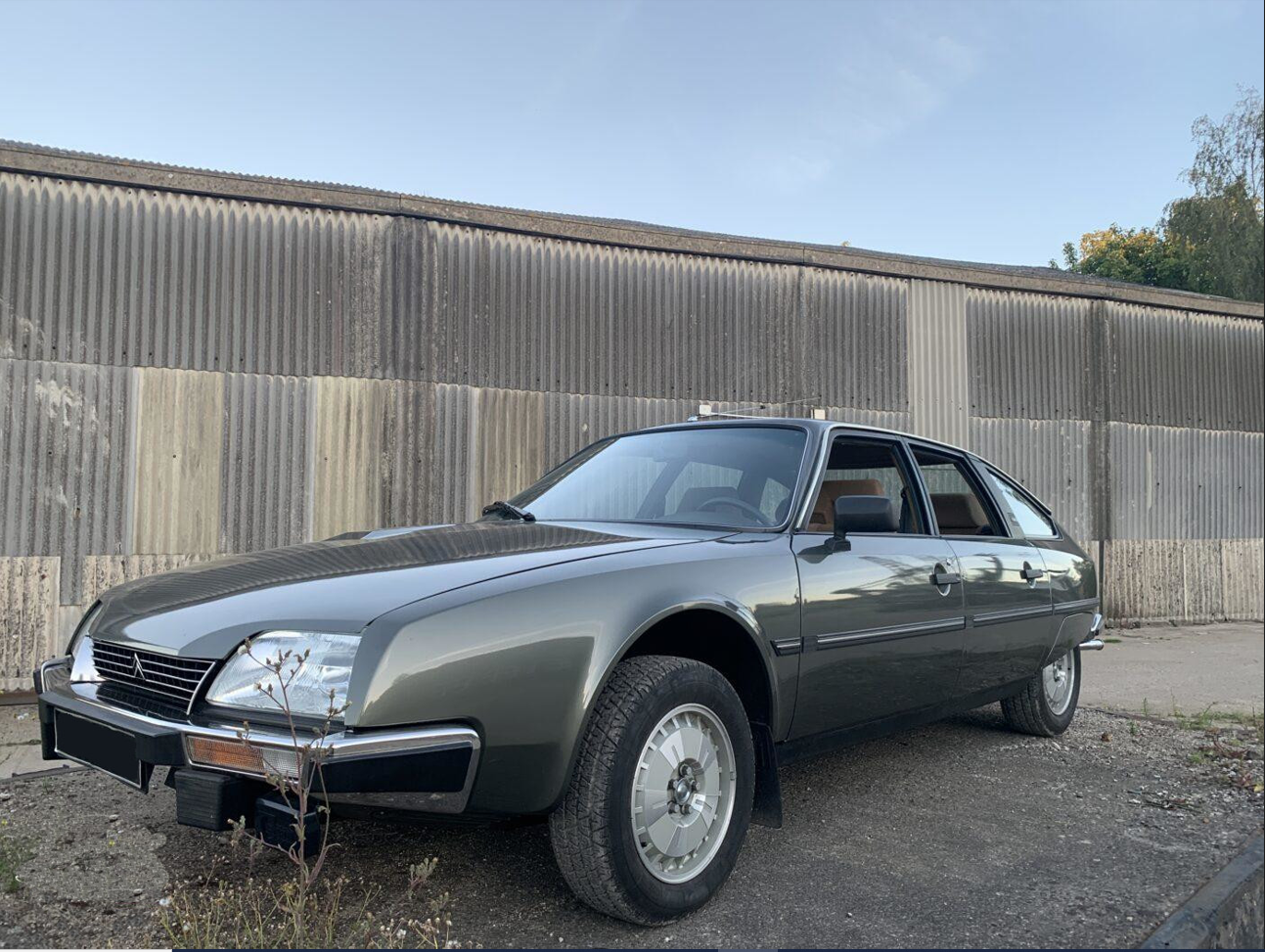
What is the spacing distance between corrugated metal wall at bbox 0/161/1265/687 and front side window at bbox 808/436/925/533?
4464 millimetres

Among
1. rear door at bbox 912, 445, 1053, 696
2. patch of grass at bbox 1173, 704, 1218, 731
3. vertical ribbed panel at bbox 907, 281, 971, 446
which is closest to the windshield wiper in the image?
rear door at bbox 912, 445, 1053, 696

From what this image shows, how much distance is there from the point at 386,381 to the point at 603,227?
95.6 inches

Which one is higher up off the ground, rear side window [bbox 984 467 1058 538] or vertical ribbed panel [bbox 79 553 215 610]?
rear side window [bbox 984 467 1058 538]

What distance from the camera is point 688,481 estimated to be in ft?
11.6

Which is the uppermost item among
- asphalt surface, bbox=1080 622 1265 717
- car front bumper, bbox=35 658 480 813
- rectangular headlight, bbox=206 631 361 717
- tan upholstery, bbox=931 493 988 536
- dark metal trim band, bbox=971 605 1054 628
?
tan upholstery, bbox=931 493 988 536

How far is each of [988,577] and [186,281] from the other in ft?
20.6

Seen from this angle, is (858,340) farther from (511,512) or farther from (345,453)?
(511,512)

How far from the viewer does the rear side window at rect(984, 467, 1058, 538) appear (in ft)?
15.2

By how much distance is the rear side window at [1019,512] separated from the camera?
182 inches

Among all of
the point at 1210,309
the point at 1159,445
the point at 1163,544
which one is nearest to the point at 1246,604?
the point at 1163,544

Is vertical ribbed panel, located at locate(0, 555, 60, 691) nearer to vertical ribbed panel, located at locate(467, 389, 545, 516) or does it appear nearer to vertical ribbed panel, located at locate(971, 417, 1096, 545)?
vertical ribbed panel, located at locate(467, 389, 545, 516)

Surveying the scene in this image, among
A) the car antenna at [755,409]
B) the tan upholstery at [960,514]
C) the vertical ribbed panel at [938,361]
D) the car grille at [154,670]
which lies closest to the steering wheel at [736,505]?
the tan upholstery at [960,514]

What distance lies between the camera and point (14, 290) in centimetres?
682

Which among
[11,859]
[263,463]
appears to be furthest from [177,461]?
[11,859]
